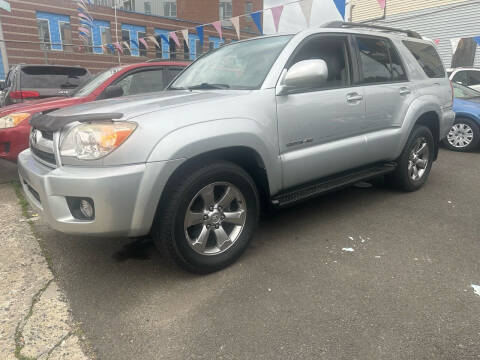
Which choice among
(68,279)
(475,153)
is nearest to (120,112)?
(68,279)

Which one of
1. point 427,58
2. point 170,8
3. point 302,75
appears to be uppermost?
point 170,8

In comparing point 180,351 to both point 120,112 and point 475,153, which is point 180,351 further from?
point 475,153

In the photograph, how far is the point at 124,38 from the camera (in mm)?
30344

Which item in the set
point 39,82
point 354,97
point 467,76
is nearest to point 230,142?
point 354,97

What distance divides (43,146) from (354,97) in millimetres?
2586

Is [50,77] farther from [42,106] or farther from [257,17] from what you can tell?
[257,17]

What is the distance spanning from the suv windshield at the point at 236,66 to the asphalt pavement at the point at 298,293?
53.6 inches

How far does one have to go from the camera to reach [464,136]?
22.5 ft

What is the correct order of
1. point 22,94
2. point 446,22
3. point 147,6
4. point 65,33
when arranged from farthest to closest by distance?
point 147,6
point 65,33
point 446,22
point 22,94

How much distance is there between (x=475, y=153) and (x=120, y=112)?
22.1ft

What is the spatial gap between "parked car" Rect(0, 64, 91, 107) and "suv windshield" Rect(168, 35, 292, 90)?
370 cm

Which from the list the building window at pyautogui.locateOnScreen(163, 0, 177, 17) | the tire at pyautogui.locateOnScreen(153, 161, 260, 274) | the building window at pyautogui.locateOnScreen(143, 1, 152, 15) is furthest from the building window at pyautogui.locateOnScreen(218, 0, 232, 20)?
the tire at pyautogui.locateOnScreen(153, 161, 260, 274)

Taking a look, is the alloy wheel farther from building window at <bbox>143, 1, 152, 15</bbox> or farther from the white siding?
building window at <bbox>143, 1, 152, 15</bbox>

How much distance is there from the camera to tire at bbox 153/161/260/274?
236 centimetres
